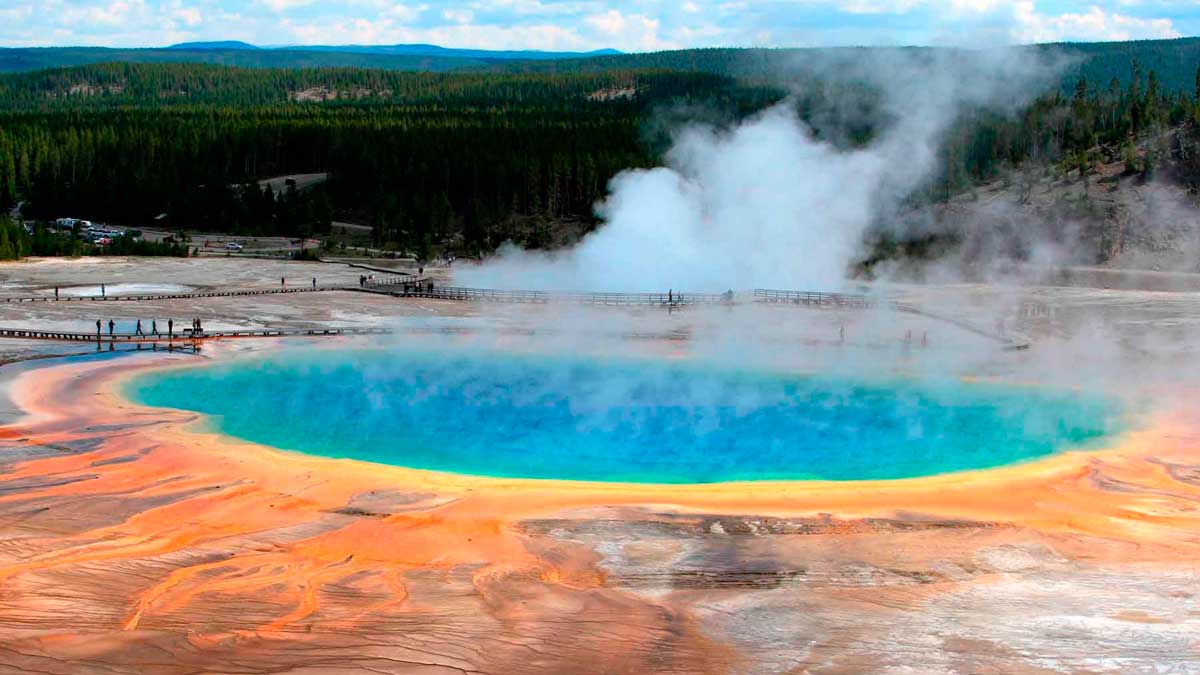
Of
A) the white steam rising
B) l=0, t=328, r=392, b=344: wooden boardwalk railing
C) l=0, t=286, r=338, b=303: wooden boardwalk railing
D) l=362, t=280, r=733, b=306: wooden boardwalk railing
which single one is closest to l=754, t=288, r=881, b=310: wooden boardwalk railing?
l=362, t=280, r=733, b=306: wooden boardwalk railing

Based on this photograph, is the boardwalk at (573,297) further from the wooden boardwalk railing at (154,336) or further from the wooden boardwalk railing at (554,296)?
the wooden boardwalk railing at (154,336)

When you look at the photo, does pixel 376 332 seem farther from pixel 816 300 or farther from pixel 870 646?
pixel 870 646

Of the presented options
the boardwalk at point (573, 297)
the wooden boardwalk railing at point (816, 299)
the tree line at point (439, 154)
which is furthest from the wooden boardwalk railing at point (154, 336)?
the tree line at point (439, 154)

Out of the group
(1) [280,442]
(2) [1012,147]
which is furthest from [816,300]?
(2) [1012,147]

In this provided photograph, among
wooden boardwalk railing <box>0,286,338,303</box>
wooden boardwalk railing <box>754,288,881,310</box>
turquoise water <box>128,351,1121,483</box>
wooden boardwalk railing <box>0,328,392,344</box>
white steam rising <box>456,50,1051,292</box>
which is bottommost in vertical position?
turquoise water <box>128,351,1121,483</box>

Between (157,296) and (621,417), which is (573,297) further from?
(621,417)

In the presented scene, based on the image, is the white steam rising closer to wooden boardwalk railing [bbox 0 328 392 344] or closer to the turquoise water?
wooden boardwalk railing [bbox 0 328 392 344]

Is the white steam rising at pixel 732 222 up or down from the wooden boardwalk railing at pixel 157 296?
up

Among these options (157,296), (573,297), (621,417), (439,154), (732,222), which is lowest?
(621,417)

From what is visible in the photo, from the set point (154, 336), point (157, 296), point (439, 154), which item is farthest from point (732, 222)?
point (439, 154)
